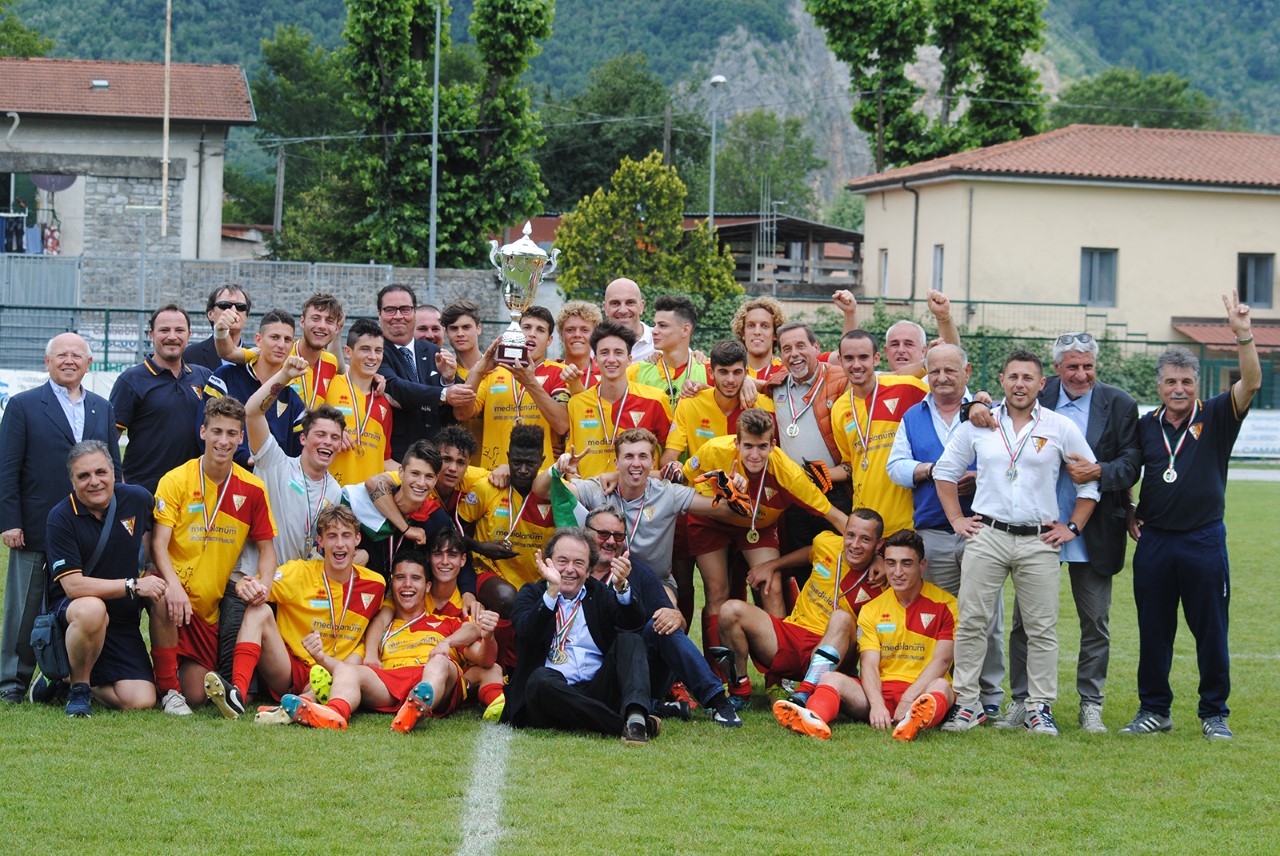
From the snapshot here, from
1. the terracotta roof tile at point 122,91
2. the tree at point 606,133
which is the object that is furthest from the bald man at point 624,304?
the tree at point 606,133

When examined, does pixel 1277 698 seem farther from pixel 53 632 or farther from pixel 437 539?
pixel 53 632

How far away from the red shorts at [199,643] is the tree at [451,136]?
28.8m

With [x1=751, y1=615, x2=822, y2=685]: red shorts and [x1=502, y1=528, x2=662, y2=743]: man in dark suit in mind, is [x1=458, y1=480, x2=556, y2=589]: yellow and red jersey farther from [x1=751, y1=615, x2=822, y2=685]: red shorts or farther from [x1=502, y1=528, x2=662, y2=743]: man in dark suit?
[x1=751, y1=615, x2=822, y2=685]: red shorts

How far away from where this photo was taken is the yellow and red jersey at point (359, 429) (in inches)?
300

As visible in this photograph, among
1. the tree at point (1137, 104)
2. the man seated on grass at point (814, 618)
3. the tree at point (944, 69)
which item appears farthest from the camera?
the tree at point (1137, 104)

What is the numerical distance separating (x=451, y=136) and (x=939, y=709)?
30.6 metres

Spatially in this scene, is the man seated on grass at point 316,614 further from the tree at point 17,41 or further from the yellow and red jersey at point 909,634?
the tree at point 17,41

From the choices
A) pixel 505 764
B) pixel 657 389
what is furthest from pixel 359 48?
pixel 505 764

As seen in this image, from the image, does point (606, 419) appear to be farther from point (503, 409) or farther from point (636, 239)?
point (636, 239)

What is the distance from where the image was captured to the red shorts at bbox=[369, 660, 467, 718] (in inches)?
273

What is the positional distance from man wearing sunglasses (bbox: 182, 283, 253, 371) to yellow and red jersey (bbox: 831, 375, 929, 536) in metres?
3.34

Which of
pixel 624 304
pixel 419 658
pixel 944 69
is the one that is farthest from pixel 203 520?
pixel 944 69

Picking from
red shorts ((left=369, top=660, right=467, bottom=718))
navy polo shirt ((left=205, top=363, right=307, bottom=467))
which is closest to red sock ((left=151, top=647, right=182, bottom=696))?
red shorts ((left=369, top=660, right=467, bottom=718))

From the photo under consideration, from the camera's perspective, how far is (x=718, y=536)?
25.2ft
